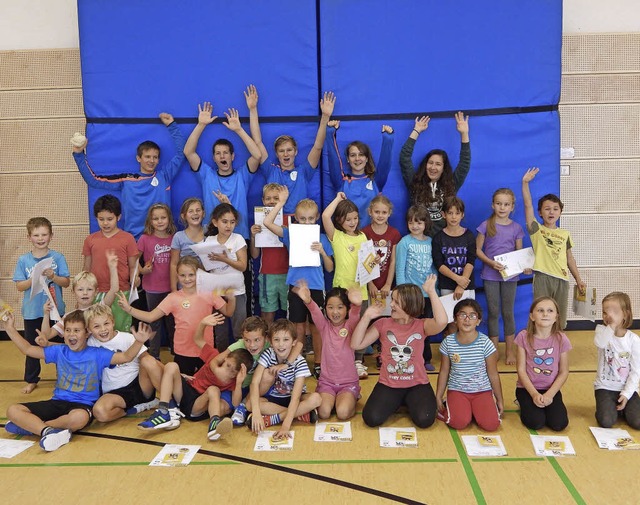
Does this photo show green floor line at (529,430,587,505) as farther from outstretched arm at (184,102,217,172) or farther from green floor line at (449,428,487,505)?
outstretched arm at (184,102,217,172)

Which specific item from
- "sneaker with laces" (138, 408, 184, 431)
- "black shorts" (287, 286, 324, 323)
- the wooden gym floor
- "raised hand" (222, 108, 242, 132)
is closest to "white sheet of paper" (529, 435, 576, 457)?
the wooden gym floor

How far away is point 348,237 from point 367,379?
3.73 ft

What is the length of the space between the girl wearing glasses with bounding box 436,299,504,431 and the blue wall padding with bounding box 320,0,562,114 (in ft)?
7.35

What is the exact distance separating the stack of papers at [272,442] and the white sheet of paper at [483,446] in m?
1.05

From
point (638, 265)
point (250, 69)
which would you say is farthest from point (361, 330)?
point (638, 265)

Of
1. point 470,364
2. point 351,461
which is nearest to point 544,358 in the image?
point 470,364

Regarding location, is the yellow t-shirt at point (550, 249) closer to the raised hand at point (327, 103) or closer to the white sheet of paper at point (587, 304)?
the white sheet of paper at point (587, 304)

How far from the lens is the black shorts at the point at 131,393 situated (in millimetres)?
4095

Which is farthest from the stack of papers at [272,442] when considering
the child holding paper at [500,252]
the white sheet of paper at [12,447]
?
the child holding paper at [500,252]

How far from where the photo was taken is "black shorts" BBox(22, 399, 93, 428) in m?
3.89

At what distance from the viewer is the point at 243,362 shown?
13.4 feet

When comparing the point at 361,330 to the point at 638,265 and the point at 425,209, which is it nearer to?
the point at 425,209

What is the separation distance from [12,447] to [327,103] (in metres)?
3.51

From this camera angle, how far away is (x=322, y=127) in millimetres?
5273
